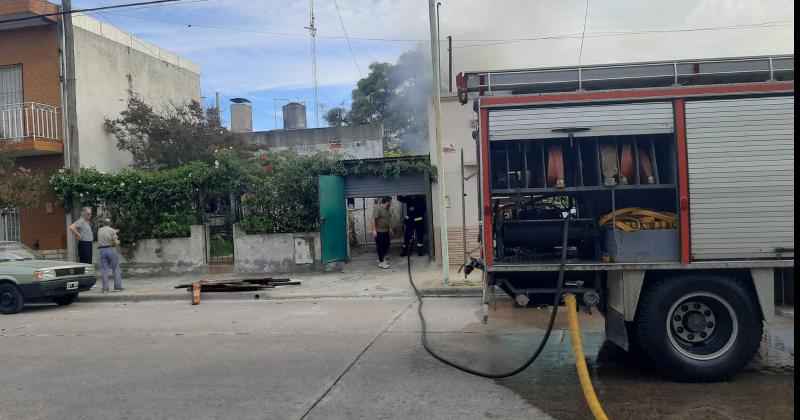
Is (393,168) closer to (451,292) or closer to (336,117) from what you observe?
(451,292)

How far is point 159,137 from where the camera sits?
1875cm

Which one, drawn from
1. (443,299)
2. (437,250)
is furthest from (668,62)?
(437,250)

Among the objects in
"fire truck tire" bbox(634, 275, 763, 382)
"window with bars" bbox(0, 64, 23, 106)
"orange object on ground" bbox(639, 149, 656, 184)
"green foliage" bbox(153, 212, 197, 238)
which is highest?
"window with bars" bbox(0, 64, 23, 106)

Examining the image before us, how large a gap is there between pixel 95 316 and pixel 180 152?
9426 mm

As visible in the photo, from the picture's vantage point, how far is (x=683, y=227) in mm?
5512

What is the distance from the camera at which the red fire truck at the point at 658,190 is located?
5.43 meters

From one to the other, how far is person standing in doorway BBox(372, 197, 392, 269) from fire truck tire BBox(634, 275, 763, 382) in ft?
30.3

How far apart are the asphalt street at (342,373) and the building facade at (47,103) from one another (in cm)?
799

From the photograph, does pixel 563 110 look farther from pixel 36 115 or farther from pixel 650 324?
pixel 36 115

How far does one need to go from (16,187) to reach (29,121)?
2.91m

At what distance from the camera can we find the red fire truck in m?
5.43

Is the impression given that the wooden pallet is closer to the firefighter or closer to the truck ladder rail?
the firefighter

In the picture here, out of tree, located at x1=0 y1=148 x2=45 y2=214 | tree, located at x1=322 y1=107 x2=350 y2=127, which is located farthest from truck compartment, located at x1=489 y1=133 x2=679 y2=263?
tree, located at x1=322 y1=107 x2=350 y2=127

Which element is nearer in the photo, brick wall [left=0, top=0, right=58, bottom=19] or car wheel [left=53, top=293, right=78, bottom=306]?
car wheel [left=53, top=293, right=78, bottom=306]
